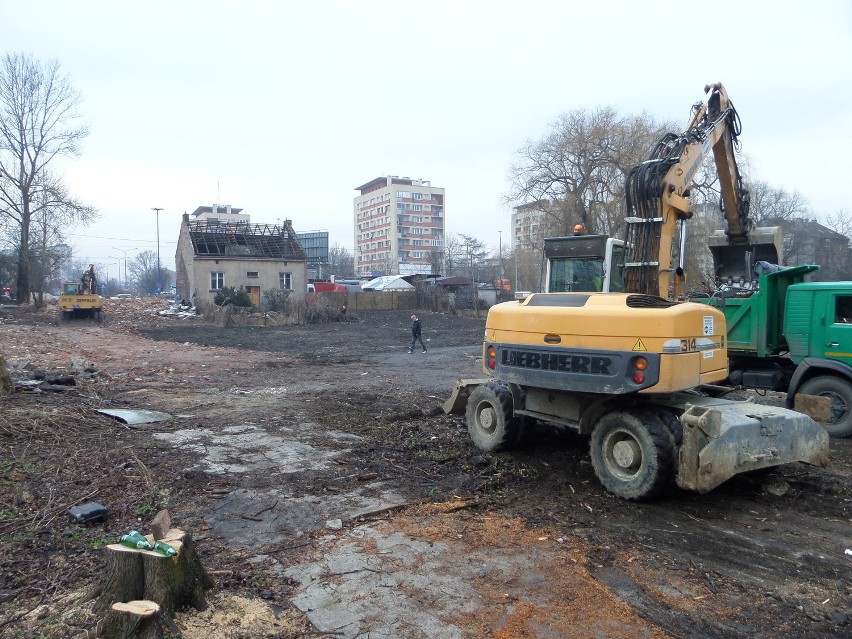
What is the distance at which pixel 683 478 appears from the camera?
571 centimetres

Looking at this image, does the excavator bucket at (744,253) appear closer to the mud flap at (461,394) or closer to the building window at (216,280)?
the mud flap at (461,394)

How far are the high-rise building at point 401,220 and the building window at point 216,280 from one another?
68.5 m

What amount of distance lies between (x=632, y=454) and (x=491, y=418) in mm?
2205

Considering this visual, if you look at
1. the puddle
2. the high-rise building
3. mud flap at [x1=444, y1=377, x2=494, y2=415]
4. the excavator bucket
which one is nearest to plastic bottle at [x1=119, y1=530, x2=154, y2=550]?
the puddle

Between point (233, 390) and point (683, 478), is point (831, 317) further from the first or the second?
point (233, 390)

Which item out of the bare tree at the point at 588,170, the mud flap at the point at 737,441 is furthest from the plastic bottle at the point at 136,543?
the bare tree at the point at 588,170

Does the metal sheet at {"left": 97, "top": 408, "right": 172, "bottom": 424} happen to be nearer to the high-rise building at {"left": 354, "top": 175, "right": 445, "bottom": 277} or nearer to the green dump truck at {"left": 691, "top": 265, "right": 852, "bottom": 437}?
the green dump truck at {"left": 691, "top": 265, "right": 852, "bottom": 437}

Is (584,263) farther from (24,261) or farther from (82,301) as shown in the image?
(24,261)

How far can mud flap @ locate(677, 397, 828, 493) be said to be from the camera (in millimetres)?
5629

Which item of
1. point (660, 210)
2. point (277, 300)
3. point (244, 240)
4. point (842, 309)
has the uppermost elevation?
point (244, 240)

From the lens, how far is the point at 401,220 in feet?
400

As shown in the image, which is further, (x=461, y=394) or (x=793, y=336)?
(x=793, y=336)

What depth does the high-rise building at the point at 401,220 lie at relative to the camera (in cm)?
12119

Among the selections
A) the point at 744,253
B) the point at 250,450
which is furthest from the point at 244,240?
the point at 250,450
